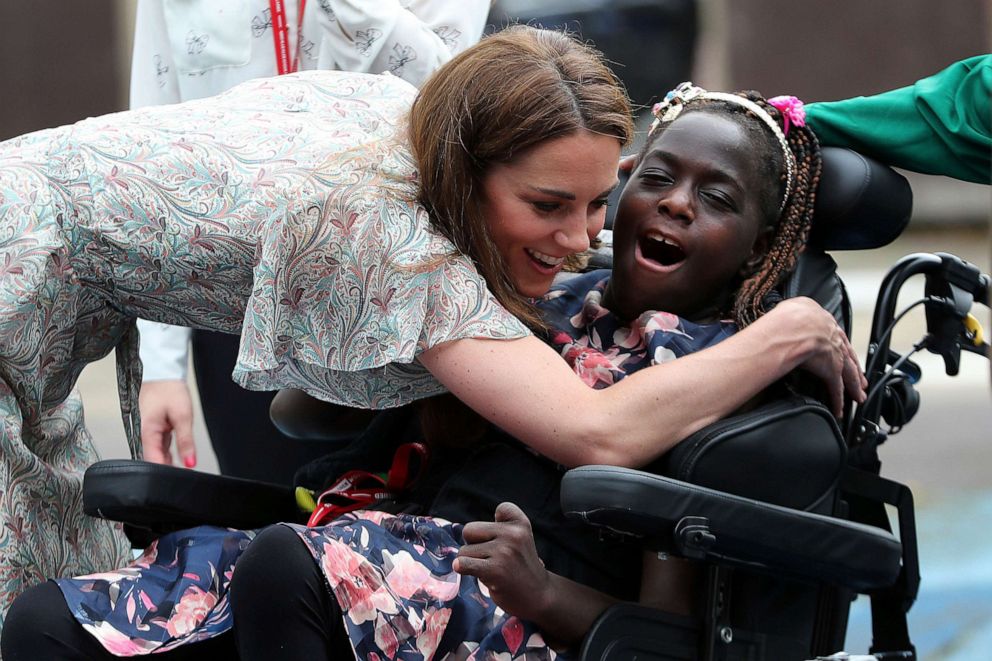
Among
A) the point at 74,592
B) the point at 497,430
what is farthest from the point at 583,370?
the point at 74,592

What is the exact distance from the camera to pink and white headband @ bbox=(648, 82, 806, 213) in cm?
241

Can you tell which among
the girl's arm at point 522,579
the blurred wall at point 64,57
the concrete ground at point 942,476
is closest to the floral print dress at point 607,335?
the girl's arm at point 522,579

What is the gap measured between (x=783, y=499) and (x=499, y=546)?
0.43 meters

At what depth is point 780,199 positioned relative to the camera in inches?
95.0

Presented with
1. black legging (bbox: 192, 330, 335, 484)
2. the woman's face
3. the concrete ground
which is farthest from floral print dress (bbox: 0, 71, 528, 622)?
the concrete ground

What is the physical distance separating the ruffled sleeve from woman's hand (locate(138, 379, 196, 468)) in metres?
0.65

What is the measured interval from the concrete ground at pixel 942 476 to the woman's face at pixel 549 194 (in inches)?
78.2

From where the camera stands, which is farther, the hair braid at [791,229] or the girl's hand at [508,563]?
the hair braid at [791,229]

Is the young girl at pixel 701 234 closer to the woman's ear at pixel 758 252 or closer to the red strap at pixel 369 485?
the woman's ear at pixel 758 252

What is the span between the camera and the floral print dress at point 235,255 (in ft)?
6.69

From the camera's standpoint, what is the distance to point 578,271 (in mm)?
2553

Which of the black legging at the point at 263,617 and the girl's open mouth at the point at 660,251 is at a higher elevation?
the girl's open mouth at the point at 660,251

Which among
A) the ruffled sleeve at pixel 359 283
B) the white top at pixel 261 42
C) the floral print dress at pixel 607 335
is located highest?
the white top at pixel 261 42

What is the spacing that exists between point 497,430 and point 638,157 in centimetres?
57
